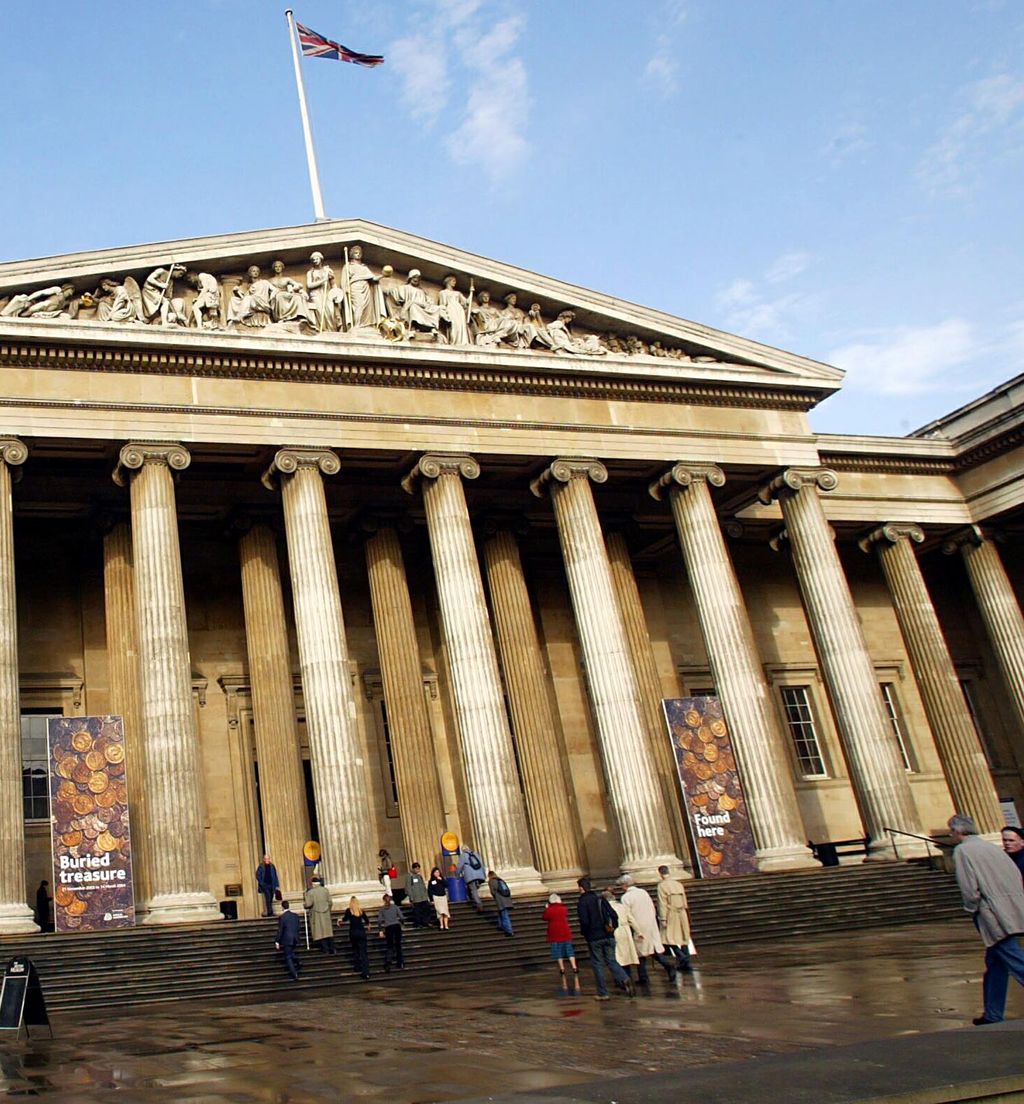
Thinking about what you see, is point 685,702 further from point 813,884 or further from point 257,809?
point 257,809

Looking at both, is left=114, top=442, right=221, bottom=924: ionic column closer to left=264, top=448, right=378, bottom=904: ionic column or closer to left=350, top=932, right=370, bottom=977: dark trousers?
left=264, top=448, right=378, bottom=904: ionic column

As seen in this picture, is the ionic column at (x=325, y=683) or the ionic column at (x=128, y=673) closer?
the ionic column at (x=325, y=683)

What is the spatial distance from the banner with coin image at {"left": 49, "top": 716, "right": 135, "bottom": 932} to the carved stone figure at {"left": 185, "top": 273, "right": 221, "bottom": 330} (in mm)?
8362

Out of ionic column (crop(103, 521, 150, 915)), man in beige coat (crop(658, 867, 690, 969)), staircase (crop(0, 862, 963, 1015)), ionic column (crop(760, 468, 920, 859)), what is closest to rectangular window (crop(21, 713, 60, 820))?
ionic column (crop(103, 521, 150, 915))

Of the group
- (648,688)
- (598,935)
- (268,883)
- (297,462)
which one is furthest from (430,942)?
(648,688)

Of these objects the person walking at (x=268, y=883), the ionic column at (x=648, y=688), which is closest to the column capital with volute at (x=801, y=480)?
the ionic column at (x=648, y=688)

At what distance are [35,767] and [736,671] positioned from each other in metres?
15.6

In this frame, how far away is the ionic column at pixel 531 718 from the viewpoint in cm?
2586

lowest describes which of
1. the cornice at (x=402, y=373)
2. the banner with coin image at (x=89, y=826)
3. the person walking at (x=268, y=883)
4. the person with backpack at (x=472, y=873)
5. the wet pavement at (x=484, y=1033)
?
the wet pavement at (x=484, y=1033)

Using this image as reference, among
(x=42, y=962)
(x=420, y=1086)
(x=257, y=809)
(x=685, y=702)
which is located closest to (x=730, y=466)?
(x=685, y=702)

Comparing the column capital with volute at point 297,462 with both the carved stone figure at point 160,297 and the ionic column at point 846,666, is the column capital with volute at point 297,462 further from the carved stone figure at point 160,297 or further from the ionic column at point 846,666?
the ionic column at point 846,666

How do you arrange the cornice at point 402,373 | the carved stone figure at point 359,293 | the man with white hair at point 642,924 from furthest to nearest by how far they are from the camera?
the carved stone figure at point 359,293, the cornice at point 402,373, the man with white hair at point 642,924

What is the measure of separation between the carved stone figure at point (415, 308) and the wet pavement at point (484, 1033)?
1433 centimetres

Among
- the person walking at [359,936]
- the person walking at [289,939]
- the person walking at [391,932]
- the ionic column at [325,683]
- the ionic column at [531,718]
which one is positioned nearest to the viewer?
the person walking at [289,939]
